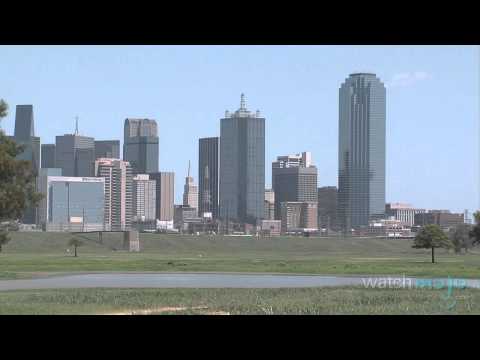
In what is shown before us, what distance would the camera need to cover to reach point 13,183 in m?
38.4

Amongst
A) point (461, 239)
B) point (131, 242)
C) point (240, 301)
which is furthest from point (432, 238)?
point (131, 242)

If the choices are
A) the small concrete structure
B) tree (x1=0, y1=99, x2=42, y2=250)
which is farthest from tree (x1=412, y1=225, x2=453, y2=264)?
the small concrete structure

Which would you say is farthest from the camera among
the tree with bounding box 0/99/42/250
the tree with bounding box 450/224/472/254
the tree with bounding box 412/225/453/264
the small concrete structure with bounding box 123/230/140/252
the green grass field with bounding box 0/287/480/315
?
the small concrete structure with bounding box 123/230/140/252

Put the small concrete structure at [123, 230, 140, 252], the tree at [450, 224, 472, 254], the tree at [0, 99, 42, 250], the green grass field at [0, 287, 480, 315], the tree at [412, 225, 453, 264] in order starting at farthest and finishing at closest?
the small concrete structure at [123, 230, 140, 252] → the tree at [450, 224, 472, 254] → the tree at [412, 225, 453, 264] → the tree at [0, 99, 42, 250] → the green grass field at [0, 287, 480, 315]

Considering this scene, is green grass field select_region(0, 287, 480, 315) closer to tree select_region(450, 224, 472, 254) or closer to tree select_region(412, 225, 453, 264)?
tree select_region(412, 225, 453, 264)

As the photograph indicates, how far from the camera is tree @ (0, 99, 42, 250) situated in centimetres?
3719

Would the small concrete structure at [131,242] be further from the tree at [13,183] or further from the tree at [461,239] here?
the tree at [13,183]

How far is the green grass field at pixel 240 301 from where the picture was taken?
66.0ft

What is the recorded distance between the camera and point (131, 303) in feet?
72.8

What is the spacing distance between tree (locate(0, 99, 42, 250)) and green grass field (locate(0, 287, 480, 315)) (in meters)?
11.1

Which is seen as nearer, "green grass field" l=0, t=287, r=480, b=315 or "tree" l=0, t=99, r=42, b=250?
"green grass field" l=0, t=287, r=480, b=315
